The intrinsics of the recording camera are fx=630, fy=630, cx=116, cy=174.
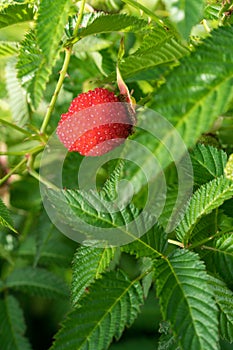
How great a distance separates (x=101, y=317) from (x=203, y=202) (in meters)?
0.20

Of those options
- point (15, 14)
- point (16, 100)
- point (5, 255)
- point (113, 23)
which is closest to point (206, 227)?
point (113, 23)

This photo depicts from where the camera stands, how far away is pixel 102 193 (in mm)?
855

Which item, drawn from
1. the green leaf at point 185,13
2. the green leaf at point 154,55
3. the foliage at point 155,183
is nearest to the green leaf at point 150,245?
the foliage at point 155,183

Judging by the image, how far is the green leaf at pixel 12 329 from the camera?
1.37m

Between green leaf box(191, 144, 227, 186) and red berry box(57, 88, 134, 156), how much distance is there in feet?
0.37

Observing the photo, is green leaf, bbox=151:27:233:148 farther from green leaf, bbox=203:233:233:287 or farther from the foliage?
green leaf, bbox=203:233:233:287

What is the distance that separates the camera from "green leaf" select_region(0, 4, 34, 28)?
0.94 meters

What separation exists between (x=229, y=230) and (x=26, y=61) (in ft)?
1.25

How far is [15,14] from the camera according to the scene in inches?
37.5

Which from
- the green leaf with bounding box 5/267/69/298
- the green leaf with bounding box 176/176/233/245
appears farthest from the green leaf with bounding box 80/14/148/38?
the green leaf with bounding box 5/267/69/298

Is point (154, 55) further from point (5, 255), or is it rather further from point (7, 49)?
point (5, 255)

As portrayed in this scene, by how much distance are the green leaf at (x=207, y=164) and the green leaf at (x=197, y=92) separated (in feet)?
1.07

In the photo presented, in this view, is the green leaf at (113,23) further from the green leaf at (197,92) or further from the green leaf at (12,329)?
the green leaf at (12,329)

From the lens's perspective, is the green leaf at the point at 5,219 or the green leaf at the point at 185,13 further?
the green leaf at the point at 5,219
